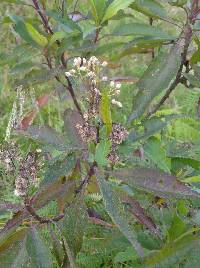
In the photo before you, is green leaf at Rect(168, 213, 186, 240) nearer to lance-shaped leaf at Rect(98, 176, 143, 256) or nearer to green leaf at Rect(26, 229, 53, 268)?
lance-shaped leaf at Rect(98, 176, 143, 256)

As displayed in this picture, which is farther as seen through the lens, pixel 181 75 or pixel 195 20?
pixel 181 75

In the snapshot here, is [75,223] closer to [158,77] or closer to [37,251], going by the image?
[37,251]

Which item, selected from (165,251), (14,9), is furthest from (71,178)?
(14,9)

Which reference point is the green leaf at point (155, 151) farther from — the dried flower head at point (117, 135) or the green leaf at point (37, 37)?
the green leaf at point (37, 37)

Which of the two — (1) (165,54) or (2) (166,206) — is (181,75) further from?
(2) (166,206)

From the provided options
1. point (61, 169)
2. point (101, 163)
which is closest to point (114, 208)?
point (101, 163)


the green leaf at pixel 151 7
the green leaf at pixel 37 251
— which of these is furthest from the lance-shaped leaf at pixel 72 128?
the green leaf at pixel 151 7
